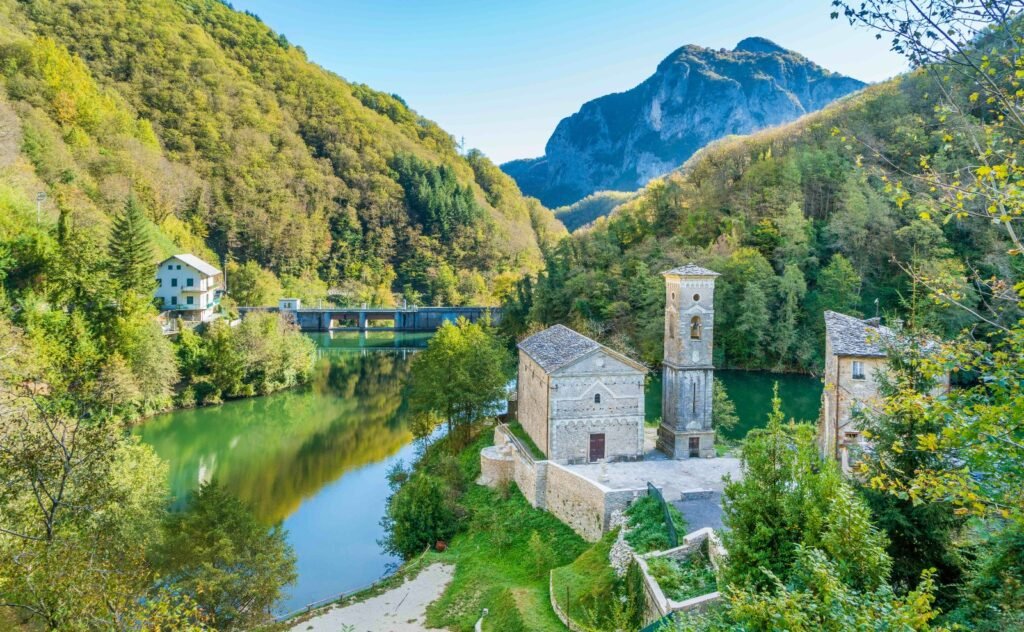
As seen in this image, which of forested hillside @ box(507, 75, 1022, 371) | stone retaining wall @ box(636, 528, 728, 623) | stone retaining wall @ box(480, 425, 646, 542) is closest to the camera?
stone retaining wall @ box(636, 528, 728, 623)

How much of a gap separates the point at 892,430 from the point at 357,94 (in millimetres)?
133905

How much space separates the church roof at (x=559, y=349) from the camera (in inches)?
849

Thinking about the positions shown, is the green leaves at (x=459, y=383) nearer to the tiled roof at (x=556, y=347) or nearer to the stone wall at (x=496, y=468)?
the tiled roof at (x=556, y=347)

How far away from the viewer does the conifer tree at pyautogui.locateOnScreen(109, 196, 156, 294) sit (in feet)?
126

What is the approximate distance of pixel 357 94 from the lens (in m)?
130

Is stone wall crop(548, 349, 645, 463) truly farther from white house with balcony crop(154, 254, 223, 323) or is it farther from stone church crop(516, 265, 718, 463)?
white house with balcony crop(154, 254, 223, 323)

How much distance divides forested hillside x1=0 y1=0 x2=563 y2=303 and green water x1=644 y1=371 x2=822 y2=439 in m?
39.2

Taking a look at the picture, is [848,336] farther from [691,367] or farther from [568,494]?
[568,494]

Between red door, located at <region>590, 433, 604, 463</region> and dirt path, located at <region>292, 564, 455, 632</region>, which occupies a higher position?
red door, located at <region>590, 433, 604, 463</region>

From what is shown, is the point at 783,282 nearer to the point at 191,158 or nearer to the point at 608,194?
the point at 191,158

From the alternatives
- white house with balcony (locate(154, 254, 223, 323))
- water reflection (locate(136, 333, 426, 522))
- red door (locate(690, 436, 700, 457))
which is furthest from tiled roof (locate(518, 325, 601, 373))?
white house with balcony (locate(154, 254, 223, 323))

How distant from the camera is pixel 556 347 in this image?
78.6 feet

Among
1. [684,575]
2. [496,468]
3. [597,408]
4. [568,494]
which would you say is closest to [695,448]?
[597,408]

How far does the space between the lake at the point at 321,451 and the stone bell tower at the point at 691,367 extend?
10.6 meters
